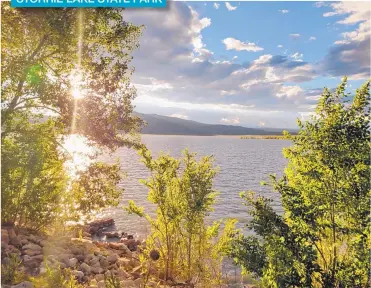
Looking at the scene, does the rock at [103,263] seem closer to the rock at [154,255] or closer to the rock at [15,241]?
the rock at [154,255]

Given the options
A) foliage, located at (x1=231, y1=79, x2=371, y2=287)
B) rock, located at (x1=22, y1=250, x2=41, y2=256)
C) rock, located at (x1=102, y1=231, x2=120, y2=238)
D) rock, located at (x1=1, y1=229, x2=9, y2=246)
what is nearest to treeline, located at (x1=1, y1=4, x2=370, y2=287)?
foliage, located at (x1=231, y1=79, x2=371, y2=287)

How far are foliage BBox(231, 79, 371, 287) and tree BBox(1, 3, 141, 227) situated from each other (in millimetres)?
7830

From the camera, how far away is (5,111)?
13.4 metres

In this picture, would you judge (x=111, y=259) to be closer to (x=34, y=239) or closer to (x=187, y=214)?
(x=34, y=239)

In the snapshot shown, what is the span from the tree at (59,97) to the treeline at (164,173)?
0.18 feet

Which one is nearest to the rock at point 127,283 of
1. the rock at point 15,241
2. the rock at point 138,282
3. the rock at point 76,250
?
the rock at point 138,282

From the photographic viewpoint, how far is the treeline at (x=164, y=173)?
1094 centimetres

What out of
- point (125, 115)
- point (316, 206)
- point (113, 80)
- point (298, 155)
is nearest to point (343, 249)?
point (316, 206)

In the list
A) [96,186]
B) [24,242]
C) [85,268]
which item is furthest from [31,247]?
[96,186]

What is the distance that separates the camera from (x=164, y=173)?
58.6 feet

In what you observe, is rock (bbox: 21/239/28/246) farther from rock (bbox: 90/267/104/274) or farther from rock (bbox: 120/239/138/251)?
rock (bbox: 120/239/138/251)

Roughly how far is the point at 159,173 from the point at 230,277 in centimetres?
1101

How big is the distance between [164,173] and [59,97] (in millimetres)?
6873

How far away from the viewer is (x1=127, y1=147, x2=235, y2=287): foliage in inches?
679
